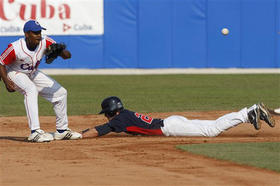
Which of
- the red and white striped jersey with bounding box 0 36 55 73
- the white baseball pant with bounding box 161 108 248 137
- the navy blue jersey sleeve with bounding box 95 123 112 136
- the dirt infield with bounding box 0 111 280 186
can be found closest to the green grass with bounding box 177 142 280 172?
the dirt infield with bounding box 0 111 280 186

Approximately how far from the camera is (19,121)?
1230 cm

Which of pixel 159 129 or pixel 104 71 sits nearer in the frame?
pixel 159 129

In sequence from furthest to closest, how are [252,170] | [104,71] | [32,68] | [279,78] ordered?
[104,71]
[279,78]
[32,68]
[252,170]

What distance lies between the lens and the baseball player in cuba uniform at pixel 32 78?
8977 mm

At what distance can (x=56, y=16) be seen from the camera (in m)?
27.5

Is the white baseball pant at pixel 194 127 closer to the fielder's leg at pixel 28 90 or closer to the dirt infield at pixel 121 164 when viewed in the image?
the dirt infield at pixel 121 164

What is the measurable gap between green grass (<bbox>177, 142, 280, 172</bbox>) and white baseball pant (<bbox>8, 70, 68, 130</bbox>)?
202 cm

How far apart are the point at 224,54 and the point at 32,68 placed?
19.4 m

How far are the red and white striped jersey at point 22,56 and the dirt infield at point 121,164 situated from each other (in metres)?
1.07

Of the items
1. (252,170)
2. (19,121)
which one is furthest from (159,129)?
(19,121)

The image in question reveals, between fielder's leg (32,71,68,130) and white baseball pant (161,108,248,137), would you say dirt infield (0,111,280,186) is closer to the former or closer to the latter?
white baseball pant (161,108,248,137)

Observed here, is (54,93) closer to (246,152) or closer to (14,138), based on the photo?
(14,138)

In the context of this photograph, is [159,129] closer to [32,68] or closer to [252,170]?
[32,68]

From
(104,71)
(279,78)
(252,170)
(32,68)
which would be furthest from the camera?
(104,71)
